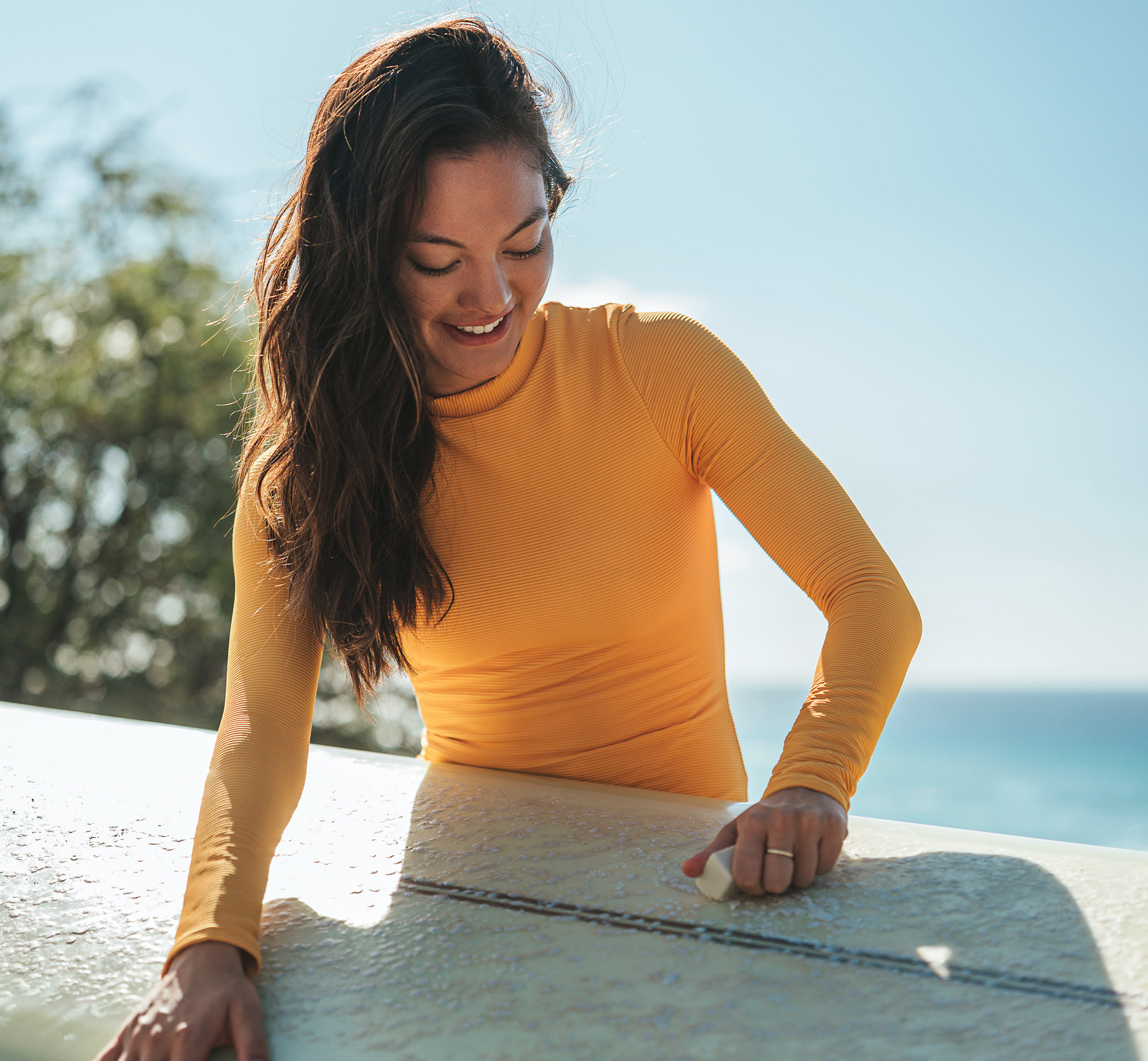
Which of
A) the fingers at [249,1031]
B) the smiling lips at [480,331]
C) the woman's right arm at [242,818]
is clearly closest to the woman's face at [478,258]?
the smiling lips at [480,331]

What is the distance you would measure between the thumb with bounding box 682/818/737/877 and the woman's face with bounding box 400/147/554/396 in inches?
23.5

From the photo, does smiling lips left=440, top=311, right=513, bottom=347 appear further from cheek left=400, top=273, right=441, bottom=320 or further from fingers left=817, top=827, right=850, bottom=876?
fingers left=817, top=827, right=850, bottom=876

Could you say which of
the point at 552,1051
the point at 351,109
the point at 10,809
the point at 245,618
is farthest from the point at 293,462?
the point at 552,1051

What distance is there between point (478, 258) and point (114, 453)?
6669mm

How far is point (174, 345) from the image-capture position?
22.8ft

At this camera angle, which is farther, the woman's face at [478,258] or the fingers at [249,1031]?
the woman's face at [478,258]

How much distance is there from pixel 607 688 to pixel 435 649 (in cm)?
22

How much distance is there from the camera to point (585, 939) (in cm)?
73

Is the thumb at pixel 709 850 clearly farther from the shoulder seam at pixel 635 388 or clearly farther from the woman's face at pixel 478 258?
the woman's face at pixel 478 258

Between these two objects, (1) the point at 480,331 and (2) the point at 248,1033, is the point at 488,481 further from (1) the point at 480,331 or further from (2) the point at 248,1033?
(2) the point at 248,1033

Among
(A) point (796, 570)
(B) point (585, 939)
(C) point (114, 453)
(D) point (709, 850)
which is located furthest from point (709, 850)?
(C) point (114, 453)

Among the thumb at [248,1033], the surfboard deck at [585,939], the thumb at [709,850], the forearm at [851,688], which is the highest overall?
the forearm at [851,688]

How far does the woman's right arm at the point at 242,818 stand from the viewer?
0.66 metres

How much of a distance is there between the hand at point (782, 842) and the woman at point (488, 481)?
0.46 ft
